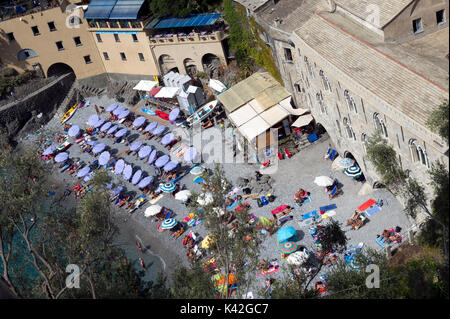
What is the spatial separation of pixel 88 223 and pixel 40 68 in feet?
155

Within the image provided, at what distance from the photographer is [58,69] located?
77.6m

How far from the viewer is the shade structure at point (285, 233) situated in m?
41.8

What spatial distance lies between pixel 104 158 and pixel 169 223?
15996mm

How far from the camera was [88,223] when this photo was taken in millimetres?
34938

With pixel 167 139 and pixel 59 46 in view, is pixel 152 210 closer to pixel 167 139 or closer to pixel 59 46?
pixel 167 139

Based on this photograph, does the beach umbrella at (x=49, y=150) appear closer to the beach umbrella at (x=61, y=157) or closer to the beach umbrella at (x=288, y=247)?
the beach umbrella at (x=61, y=157)

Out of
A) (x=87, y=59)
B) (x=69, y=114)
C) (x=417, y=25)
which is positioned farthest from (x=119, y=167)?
(x=417, y=25)

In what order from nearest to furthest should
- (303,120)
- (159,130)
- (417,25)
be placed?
(417,25), (303,120), (159,130)

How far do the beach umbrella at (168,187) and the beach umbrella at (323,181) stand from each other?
1479cm

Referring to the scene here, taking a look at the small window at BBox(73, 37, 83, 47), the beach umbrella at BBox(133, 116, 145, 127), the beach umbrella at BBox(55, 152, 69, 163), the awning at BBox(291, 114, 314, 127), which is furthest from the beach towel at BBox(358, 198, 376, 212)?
the small window at BBox(73, 37, 83, 47)

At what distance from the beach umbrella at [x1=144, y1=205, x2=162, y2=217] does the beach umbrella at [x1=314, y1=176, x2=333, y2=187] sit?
15.1 meters

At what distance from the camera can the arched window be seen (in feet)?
116

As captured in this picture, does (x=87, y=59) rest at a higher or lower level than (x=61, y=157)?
higher
